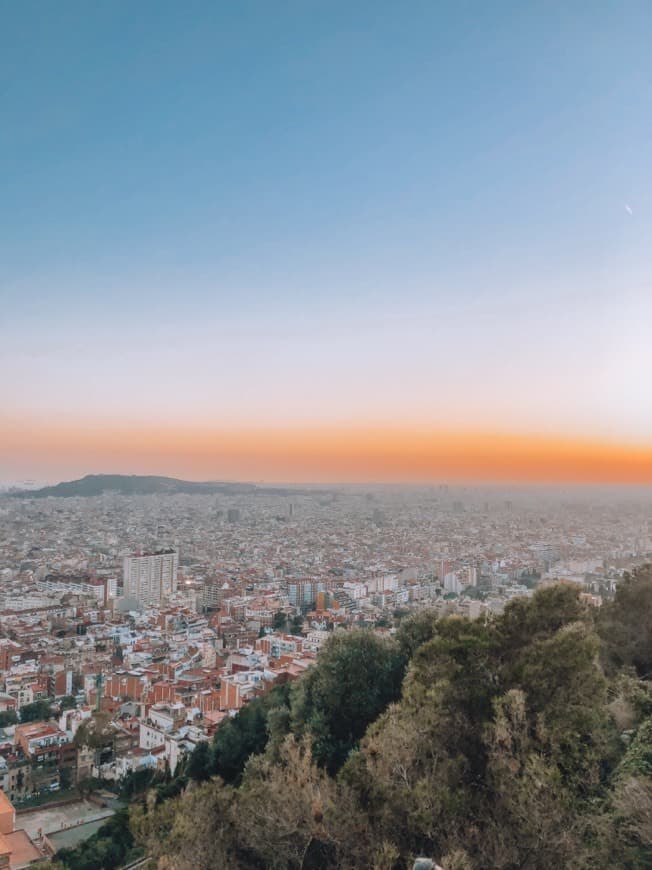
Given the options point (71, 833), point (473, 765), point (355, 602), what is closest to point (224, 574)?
point (355, 602)

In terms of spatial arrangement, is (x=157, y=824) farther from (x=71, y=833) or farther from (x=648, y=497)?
(x=648, y=497)

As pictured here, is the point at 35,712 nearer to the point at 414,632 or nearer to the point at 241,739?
the point at 241,739

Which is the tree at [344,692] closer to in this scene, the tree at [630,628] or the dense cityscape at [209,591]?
the dense cityscape at [209,591]

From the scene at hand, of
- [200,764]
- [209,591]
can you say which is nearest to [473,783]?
[200,764]

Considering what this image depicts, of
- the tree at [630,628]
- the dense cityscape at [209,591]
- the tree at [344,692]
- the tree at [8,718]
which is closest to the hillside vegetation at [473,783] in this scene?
the dense cityscape at [209,591]

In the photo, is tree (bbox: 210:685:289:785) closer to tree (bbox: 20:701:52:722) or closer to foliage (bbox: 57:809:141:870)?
foliage (bbox: 57:809:141:870)

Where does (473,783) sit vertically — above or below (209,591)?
above
